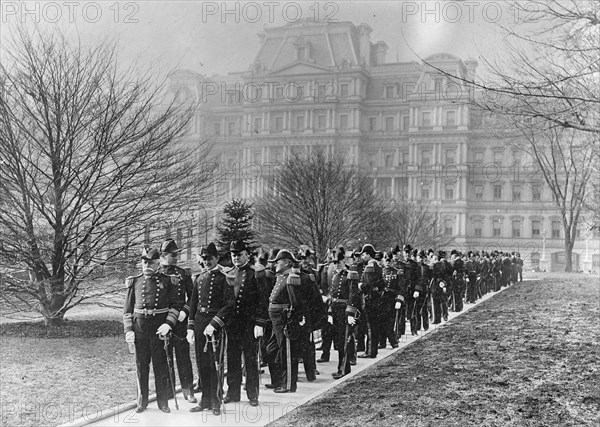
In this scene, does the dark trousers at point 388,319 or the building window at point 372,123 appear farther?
the building window at point 372,123

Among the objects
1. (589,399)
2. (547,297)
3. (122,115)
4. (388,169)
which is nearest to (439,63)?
(388,169)

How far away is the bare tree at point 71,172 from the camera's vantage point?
12.0m

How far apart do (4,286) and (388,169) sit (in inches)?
2558

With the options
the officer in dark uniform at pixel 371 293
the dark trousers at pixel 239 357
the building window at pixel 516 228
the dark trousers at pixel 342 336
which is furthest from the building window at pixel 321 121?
the dark trousers at pixel 239 357

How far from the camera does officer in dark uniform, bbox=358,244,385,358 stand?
11945mm

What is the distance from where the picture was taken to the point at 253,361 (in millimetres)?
8508

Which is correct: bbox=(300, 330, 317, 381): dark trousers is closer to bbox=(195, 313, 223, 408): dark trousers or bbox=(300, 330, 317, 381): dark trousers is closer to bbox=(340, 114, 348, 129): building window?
bbox=(195, 313, 223, 408): dark trousers

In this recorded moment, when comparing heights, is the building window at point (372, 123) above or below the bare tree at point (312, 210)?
above

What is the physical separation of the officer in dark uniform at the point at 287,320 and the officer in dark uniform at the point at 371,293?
8.71 ft

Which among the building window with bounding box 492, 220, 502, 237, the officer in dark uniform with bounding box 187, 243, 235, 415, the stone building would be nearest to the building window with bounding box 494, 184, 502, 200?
the stone building

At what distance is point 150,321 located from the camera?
797cm

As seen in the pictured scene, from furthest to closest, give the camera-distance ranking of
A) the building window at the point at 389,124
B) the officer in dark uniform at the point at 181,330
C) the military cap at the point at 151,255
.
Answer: the building window at the point at 389,124 < the officer in dark uniform at the point at 181,330 < the military cap at the point at 151,255

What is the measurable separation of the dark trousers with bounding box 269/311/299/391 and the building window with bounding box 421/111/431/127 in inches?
2668

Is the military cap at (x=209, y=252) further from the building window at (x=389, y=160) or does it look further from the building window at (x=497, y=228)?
the building window at (x=497, y=228)
